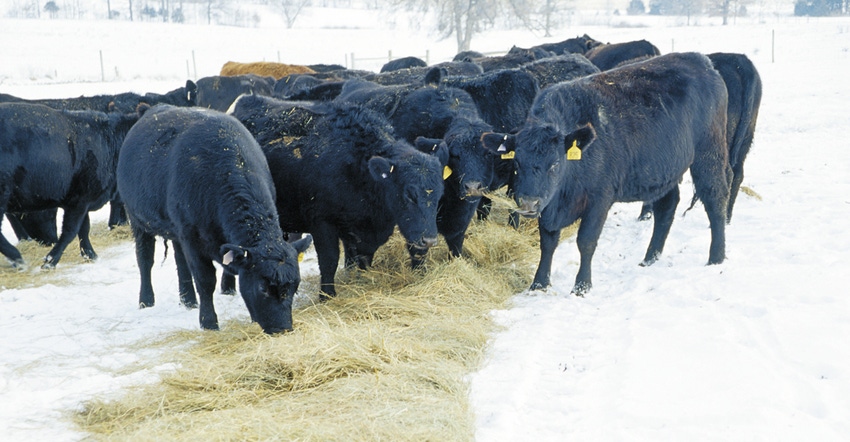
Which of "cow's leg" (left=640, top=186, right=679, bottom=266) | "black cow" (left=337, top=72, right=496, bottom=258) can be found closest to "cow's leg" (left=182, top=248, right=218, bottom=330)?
"black cow" (left=337, top=72, right=496, bottom=258)

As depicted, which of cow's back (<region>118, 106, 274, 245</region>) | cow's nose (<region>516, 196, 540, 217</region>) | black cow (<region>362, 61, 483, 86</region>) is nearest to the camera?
cow's back (<region>118, 106, 274, 245</region>)

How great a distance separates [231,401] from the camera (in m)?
4.03

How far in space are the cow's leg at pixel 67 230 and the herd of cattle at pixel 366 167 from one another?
16 mm

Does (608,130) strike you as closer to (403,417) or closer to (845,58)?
(403,417)

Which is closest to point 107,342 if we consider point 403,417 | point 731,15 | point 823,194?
point 403,417

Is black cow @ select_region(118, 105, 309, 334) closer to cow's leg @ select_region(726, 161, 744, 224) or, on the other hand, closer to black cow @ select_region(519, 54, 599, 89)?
black cow @ select_region(519, 54, 599, 89)

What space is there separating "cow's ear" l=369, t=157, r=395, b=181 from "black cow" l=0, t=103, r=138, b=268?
381cm

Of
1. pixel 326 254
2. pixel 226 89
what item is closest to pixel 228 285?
pixel 326 254

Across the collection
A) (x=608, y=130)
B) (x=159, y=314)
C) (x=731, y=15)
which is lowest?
(x=159, y=314)

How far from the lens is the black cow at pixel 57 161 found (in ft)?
24.6

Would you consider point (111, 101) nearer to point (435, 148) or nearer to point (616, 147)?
point (435, 148)

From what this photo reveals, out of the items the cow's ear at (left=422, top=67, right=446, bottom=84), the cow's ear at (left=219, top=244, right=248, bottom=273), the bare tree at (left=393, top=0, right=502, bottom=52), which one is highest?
the bare tree at (left=393, top=0, right=502, bottom=52)

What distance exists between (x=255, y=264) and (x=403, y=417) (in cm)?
183

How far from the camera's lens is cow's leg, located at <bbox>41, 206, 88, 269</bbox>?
26.2ft
